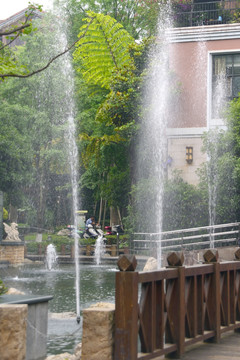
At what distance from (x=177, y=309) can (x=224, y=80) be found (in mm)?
25217

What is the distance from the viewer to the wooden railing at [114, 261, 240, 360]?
5.90 metres

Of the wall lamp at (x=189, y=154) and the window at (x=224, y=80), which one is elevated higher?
the window at (x=224, y=80)

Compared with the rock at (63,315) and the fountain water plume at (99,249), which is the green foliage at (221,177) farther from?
the rock at (63,315)

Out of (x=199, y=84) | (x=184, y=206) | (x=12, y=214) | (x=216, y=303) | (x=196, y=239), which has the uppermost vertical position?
(x=199, y=84)

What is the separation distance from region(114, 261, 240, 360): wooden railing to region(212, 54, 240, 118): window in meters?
22.9

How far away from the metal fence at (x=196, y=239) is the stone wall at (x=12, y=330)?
1630cm

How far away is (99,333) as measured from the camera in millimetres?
5934

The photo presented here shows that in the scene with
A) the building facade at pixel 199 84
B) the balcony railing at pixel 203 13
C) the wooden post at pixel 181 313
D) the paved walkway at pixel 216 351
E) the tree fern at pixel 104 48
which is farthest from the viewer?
the tree fern at pixel 104 48

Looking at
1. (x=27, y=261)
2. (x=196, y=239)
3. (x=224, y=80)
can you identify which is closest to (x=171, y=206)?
(x=196, y=239)

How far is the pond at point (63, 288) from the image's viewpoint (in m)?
10.9

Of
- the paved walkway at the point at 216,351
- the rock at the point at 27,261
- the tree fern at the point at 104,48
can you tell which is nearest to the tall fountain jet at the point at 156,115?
the tree fern at the point at 104,48

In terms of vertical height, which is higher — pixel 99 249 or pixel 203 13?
pixel 203 13

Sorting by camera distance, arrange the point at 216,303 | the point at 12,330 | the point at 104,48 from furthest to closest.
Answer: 1. the point at 104,48
2. the point at 216,303
3. the point at 12,330

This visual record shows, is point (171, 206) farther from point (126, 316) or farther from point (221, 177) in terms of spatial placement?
point (126, 316)
